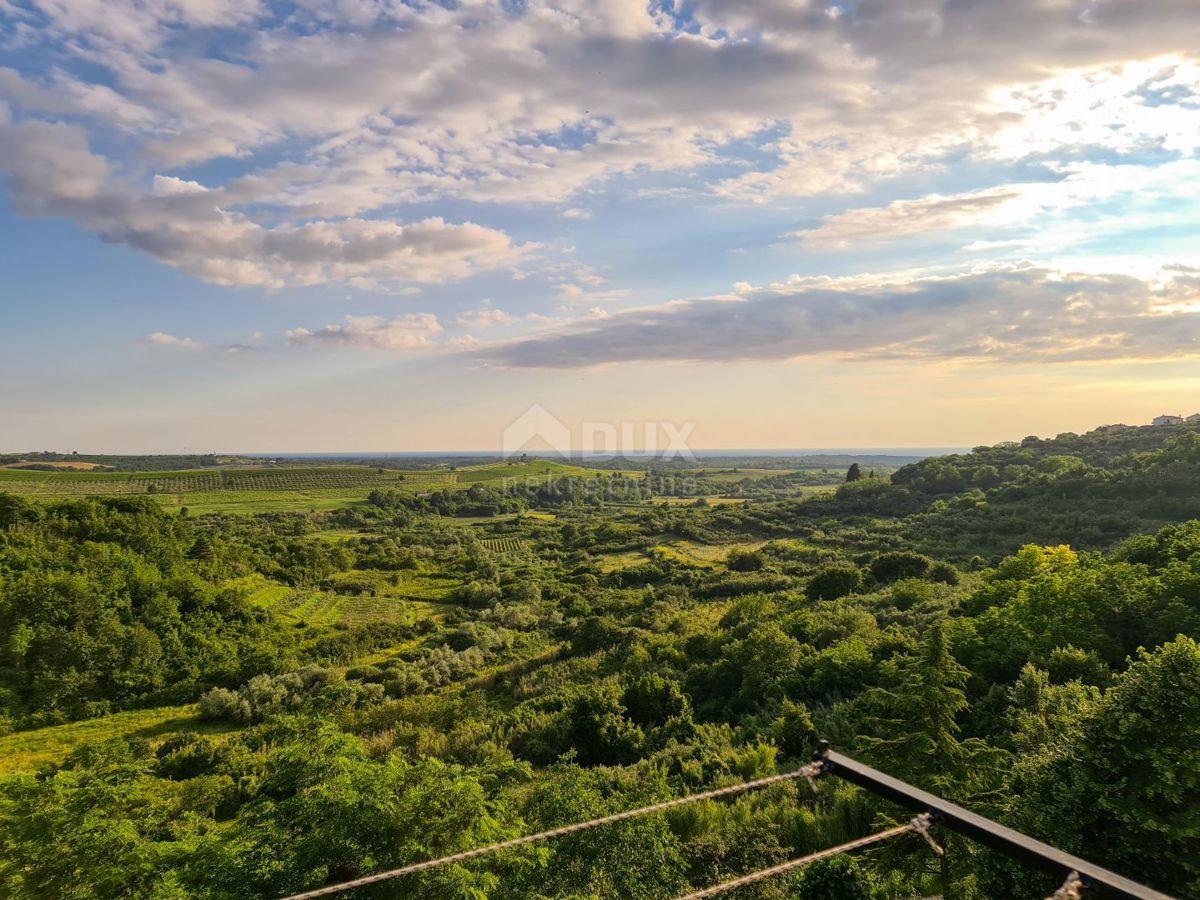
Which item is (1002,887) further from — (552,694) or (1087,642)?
(552,694)

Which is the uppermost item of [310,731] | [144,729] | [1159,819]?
[1159,819]

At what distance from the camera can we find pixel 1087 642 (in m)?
12.5

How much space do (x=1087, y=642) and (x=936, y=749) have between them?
837cm

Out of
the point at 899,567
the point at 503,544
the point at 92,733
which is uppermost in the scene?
the point at 899,567

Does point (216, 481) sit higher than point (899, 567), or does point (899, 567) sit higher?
point (216, 481)

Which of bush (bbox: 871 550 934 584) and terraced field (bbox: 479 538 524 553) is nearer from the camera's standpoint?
bush (bbox: 871 550 934 584)

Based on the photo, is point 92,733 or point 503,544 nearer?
point 92,733

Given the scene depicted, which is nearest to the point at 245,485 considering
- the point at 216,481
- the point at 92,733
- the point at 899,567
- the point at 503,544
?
the point at 216,481

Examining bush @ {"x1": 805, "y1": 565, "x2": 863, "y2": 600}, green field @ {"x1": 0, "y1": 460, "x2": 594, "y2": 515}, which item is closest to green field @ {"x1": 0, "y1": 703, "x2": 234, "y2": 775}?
bush @ {"x1": 805, "y1": 565, "x2": 863, "y2": 600}

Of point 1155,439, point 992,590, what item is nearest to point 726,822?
point 992,590

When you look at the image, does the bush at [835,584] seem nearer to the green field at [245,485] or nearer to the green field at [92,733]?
the green field at [92,733]

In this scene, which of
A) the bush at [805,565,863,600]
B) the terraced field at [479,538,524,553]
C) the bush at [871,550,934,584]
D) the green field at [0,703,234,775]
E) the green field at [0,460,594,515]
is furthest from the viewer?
the green field at [0,460,594,515]

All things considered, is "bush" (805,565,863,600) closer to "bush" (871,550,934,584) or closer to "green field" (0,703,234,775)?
"bush" (871,550,934,584)

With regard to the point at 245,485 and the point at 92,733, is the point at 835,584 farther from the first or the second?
the point at 245,485
